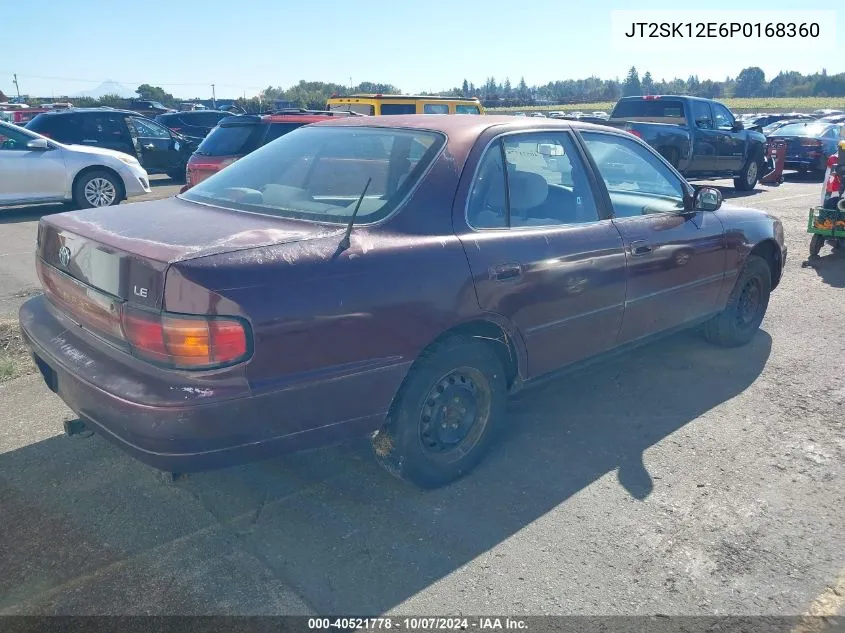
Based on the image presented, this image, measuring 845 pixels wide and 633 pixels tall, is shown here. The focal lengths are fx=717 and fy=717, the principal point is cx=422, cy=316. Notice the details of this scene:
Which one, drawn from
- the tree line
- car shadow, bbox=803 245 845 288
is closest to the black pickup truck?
car shadow, bbox=803 245 845 288

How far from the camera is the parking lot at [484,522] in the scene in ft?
8.86

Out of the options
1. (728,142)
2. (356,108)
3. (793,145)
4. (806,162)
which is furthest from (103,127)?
(806,162)

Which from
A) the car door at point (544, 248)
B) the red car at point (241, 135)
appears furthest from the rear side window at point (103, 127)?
the car door at point (544, 248)

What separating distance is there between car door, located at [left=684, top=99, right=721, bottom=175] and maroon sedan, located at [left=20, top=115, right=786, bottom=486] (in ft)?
37.1

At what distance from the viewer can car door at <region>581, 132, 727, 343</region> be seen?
13.7ft

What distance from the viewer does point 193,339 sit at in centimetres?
254

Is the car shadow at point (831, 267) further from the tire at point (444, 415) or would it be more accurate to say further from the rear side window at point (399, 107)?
the rear side window at point (399, 107)

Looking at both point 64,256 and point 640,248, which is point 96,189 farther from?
point 640,248

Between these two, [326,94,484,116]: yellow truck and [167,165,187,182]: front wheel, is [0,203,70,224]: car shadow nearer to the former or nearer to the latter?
[167,165,187,182]: front wheel

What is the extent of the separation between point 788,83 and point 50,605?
400 ft

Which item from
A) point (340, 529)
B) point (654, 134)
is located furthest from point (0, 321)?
point (654, 134)

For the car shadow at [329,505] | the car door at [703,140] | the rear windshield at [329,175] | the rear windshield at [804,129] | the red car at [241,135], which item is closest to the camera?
the car shadow at [329,505]

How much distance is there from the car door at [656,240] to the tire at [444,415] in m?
1.11

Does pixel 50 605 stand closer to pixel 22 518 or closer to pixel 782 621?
pixel 22 518
